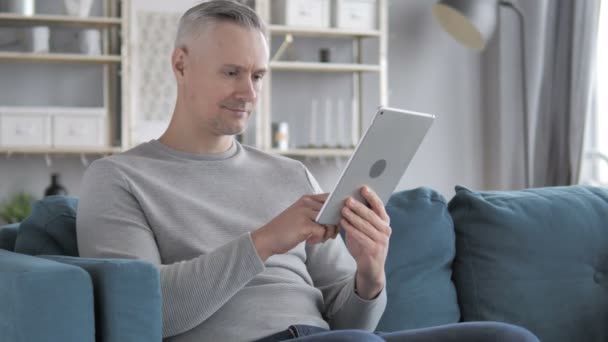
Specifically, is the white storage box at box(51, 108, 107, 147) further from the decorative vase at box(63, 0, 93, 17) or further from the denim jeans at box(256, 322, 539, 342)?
the denim jeans at box(256, 322, 539, 342)

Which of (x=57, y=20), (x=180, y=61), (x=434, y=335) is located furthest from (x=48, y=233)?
(x=57, y=20)

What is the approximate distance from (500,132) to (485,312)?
2985mm

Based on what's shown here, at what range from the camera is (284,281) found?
5.52 feet

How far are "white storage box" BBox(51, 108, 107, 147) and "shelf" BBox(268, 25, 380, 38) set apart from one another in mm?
975

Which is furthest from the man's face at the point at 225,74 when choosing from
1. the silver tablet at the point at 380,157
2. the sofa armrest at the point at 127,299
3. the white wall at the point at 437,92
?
the white wall at the point at 437,92

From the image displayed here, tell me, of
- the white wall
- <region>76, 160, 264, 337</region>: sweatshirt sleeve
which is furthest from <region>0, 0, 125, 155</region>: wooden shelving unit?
<region>76, 160, 264, 337</region>: sweatshirt sleeve

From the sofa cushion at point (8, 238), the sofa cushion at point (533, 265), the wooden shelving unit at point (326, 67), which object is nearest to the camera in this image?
the sofa cushion at point (8, 238)

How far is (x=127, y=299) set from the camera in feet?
4.37

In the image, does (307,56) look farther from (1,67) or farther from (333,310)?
(333,310)

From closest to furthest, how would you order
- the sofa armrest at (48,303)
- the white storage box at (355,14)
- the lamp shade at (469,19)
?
the sofa armrest at (48,303) < the lamp shade at (469,19) < the white storage box at (355,14)

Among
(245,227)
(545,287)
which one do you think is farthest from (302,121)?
(245,227)

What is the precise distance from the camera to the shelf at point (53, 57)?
4109 mm

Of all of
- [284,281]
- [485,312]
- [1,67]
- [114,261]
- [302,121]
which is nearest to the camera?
[114,261]

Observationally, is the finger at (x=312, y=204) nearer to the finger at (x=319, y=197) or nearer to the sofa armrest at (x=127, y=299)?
the finger at (x=319, y=197)
